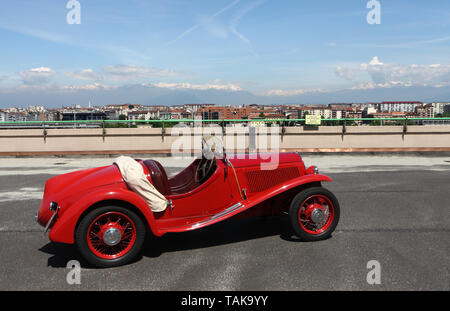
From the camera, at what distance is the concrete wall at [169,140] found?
14.7m

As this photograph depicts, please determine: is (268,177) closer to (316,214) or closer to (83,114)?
(316,214)

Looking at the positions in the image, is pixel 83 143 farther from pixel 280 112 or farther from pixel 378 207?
pixel 378 207

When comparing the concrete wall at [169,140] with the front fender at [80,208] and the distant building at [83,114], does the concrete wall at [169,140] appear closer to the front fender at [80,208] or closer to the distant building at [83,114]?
the distant building at [83,114]

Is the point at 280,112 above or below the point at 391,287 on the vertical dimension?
above

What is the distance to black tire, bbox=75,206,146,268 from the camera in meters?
4.07

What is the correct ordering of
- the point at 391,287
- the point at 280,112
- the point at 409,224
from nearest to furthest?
the point at 391,287
the point at 409,224
the point at 280,112

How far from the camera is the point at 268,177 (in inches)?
200

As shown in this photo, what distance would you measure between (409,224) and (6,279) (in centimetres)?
523

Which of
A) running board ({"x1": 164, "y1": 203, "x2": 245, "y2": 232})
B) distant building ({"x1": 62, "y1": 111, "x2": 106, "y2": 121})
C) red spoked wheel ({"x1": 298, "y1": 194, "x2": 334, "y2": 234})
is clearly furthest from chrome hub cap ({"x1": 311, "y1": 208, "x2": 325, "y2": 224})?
distant building ({"x1": 62, "y1": 111, "x2": 106, "y2": 121})

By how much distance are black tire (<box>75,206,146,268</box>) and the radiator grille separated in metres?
1.52

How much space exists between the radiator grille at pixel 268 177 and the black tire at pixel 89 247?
152 centimetres

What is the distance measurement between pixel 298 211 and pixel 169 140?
10859 mm

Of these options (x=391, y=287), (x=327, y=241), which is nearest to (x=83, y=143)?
(x=327, y=241)

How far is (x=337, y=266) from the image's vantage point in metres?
4.14
